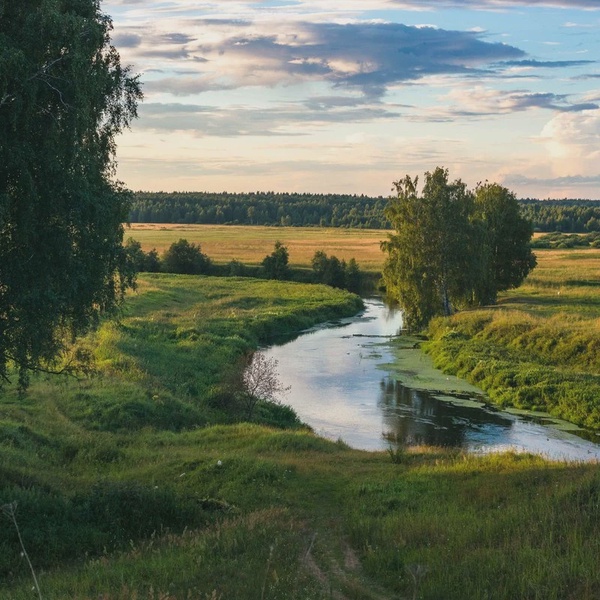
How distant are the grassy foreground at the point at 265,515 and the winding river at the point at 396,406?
6927 millimetres

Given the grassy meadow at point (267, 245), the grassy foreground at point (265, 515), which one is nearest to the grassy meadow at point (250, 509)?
the grassy foreground at point (265, 515)

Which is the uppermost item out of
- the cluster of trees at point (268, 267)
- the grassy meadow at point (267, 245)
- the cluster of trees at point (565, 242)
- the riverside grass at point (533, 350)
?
the cluster of trees at point (565, 242)

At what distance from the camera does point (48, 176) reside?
13.8 m

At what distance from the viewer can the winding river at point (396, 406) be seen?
28375 millimetres

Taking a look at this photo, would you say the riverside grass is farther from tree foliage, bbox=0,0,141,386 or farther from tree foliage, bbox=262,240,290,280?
tree foliage, bbox=262,240,290,280

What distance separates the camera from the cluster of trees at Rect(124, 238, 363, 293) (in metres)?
89.5

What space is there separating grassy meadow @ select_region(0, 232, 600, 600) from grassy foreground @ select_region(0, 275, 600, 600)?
0.04 meters

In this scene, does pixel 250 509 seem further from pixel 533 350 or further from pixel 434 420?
pixel 533 350

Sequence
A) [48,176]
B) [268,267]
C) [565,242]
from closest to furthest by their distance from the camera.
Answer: [48,176] < [268,267] < [565,242]

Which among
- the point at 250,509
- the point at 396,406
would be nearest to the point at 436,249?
the point at 396,406

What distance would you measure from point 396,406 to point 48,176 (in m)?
23.6

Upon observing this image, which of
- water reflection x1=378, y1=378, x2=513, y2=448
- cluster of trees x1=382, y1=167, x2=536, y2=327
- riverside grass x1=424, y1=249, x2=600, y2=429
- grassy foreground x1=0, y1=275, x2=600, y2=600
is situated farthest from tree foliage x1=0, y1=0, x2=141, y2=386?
cluster of trees x1=382, y1=167, x2=536, y2=327

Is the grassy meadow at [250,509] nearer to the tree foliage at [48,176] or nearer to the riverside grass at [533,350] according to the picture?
the riverside grass at [533,350]

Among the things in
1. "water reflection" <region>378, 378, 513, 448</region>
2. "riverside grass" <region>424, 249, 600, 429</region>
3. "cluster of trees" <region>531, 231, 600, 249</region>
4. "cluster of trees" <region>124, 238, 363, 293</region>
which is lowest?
"water reflection" <region>378, 378, 513, 448</region>
